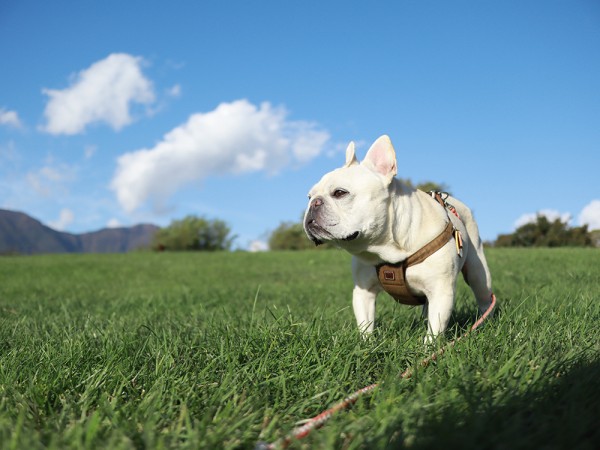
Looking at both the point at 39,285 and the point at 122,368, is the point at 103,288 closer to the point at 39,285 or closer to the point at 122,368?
the point at 39,285

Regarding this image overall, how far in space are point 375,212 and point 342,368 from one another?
1.07m

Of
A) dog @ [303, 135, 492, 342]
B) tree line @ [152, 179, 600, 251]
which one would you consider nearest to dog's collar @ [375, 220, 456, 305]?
dog @ [303, 135, 492, 342]

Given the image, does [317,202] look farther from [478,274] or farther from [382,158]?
[478,274]

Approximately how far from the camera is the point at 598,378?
8.46ft

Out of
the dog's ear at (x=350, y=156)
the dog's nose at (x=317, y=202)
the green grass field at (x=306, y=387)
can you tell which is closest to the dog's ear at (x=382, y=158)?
the dog's ear at (x=350, y=156)

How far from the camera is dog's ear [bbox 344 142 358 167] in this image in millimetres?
3637

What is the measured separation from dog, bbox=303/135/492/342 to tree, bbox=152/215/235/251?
126 feet

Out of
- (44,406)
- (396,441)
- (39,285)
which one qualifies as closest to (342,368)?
(396,441)

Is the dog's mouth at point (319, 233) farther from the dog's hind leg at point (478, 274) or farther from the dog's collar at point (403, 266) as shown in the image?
the dog's hind leg at point (478, 274)

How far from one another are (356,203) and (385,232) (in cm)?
30

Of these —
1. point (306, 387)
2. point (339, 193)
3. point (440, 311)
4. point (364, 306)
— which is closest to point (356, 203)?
point (339, 193)

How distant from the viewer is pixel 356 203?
11.0ft

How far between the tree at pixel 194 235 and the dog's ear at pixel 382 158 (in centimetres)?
3860

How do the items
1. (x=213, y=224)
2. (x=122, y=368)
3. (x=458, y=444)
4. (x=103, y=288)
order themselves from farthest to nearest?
(x=213, y=224) < (x=103, y=288) < (x=122, y=368) < (x=458, y=444)
